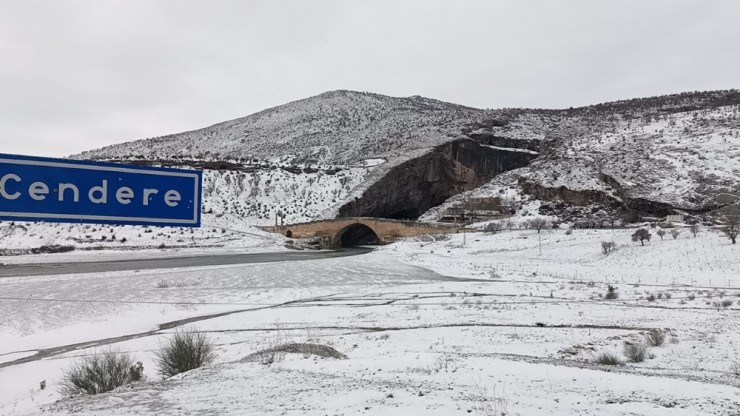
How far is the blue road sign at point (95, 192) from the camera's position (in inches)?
127

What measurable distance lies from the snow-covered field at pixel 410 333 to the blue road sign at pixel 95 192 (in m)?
1.93

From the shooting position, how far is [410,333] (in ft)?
33.8

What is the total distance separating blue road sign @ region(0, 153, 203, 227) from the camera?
3.23 meters

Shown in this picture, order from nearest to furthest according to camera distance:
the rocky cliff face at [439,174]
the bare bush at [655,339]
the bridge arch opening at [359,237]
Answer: the bare bush at [655,339]
the bridge arch opening at [359,237]
the rocky cliff face at [439,174]

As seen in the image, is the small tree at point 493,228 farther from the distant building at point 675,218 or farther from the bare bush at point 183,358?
the bare bush at point 183,358

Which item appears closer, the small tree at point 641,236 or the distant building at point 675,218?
the small tree at point 641,236

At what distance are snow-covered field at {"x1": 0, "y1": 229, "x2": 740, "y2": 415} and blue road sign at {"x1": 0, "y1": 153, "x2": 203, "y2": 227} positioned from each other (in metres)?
1.93

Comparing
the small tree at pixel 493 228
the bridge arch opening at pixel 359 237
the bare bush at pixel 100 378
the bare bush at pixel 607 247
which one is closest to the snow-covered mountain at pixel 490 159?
the bridge arch opening at pixel 359 237

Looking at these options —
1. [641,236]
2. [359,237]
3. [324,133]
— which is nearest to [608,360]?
[641,236]

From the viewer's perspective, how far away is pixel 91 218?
134 inches

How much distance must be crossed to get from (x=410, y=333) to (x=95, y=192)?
7.87 meters

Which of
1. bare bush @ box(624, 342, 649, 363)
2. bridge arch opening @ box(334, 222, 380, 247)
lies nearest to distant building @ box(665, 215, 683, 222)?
bare bush @ box(624, 342, 649, 363)

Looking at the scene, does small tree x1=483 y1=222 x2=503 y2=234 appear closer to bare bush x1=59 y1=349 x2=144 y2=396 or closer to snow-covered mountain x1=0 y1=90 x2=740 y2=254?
snow-covered mountain x1=0 y1=90 x2=740 y2=254

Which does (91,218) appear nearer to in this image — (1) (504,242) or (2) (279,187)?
(1) (504,242)
